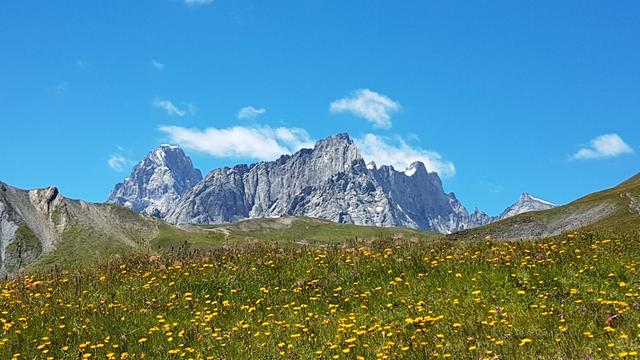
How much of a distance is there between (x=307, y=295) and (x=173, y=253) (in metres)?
6.00

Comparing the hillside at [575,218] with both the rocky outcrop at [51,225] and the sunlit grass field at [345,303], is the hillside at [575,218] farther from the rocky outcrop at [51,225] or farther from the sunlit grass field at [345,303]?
the rocky outcrop at [51,225]

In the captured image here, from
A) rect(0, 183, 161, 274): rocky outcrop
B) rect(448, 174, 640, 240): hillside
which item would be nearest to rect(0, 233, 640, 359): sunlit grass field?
rect(448, 174, 640, 240): hillside

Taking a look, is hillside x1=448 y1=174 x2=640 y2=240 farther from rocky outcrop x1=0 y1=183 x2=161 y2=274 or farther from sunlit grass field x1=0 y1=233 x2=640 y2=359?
rocky outcrop x1=0 y1=183 x2=161 y2=274

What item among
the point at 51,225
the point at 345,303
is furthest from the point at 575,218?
the point at 51,225

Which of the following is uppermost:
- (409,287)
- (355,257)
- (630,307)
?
(355,257)

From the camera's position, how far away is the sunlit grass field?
27.4 feet

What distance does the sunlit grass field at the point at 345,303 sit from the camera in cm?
836

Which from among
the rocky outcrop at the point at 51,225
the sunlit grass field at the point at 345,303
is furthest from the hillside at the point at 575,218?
the rocky outcrop at the point at 51,225

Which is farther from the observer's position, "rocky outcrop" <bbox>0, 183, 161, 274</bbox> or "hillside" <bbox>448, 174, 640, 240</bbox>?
"rocky outcrop" <bbox>0, 183, 161, 274</bbox>

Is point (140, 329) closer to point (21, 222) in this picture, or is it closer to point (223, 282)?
point (223, 282)

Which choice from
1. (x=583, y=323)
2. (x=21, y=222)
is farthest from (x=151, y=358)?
(x=21, y=222)

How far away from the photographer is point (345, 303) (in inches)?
450

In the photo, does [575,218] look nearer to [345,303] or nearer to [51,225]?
[345,303]

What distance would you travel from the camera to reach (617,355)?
22.3 feet
